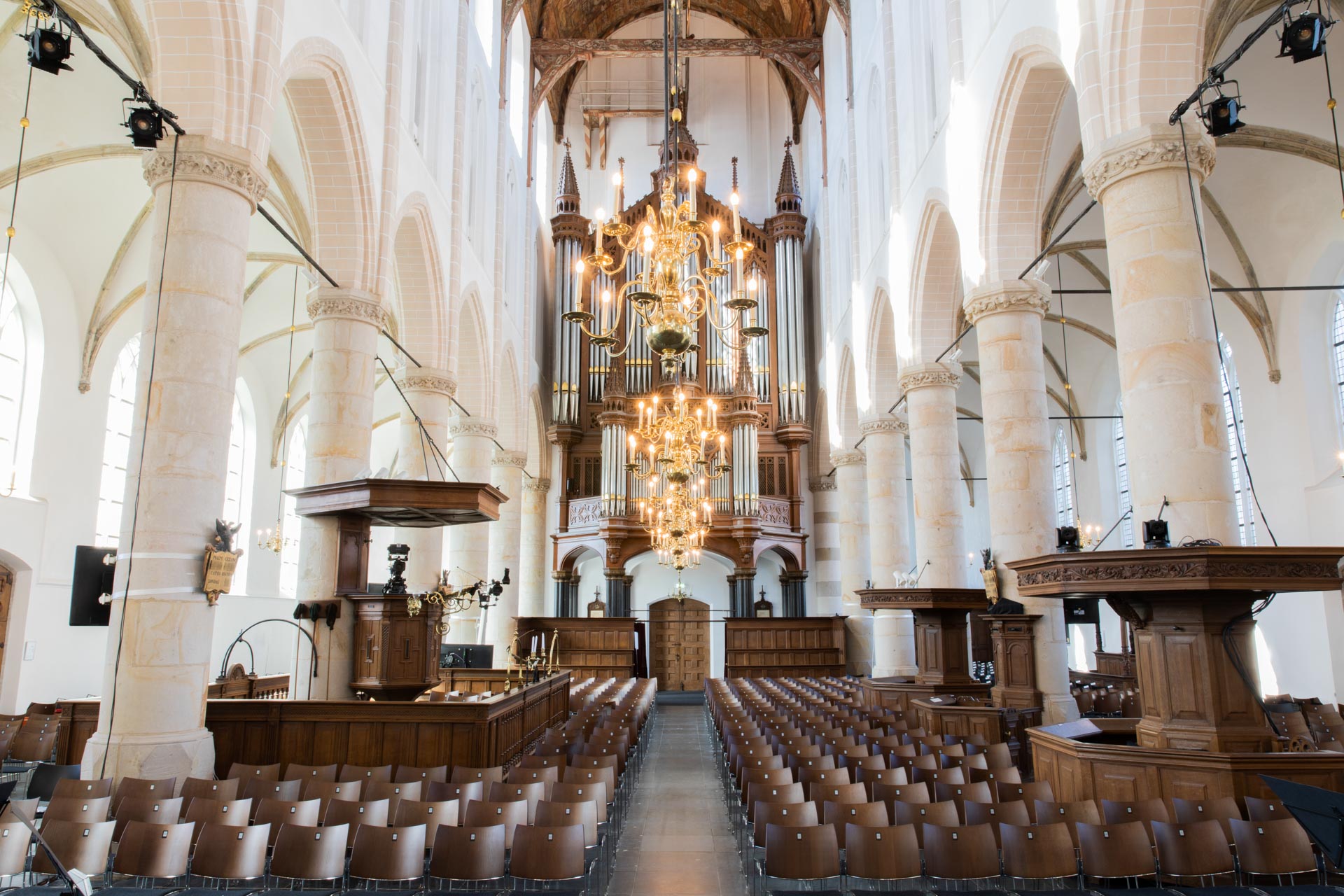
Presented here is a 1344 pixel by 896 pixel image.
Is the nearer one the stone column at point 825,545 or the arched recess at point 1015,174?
the arched recess at point 1015,174

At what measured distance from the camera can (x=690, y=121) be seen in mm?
31047

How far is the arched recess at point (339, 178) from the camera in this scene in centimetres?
1148

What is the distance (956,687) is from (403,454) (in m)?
9.63

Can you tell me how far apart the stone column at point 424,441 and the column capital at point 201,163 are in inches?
260

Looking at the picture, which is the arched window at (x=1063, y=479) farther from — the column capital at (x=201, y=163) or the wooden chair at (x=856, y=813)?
the column capital at (x=201, y=163)

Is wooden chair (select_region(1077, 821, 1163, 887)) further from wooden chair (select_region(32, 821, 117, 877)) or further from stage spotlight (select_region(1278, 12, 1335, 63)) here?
wooden chair (select_region(32, 821, 117, 877))

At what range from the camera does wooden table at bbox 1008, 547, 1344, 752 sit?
6.16m

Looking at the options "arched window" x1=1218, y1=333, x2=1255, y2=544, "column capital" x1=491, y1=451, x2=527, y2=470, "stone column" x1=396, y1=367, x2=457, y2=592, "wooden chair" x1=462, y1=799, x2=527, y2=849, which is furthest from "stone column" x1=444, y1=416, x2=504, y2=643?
"arched window" x1=1218, y1=333, x2=1255, y2=544

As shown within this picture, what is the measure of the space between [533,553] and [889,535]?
1225cm

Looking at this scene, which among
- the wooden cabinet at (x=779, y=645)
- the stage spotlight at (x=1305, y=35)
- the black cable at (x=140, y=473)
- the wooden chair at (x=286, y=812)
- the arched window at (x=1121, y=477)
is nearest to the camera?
the wooden chair at (x=286, y=812)

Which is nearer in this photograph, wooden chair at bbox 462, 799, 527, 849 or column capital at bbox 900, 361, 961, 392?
wooden chair at bbox 462, 799, 527, 849

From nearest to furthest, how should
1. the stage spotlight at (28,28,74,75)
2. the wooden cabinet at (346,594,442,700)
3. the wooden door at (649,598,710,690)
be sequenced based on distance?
the stage spotlight at (28,28,74,75), the wooden cabinet at (346,594,442,700), the wooden door at (649,598,710,690)

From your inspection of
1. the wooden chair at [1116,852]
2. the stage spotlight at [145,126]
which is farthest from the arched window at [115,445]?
the wooden chair at [1116,852]

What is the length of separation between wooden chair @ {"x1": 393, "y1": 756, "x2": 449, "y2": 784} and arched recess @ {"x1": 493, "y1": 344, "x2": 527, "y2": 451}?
51.2ft
